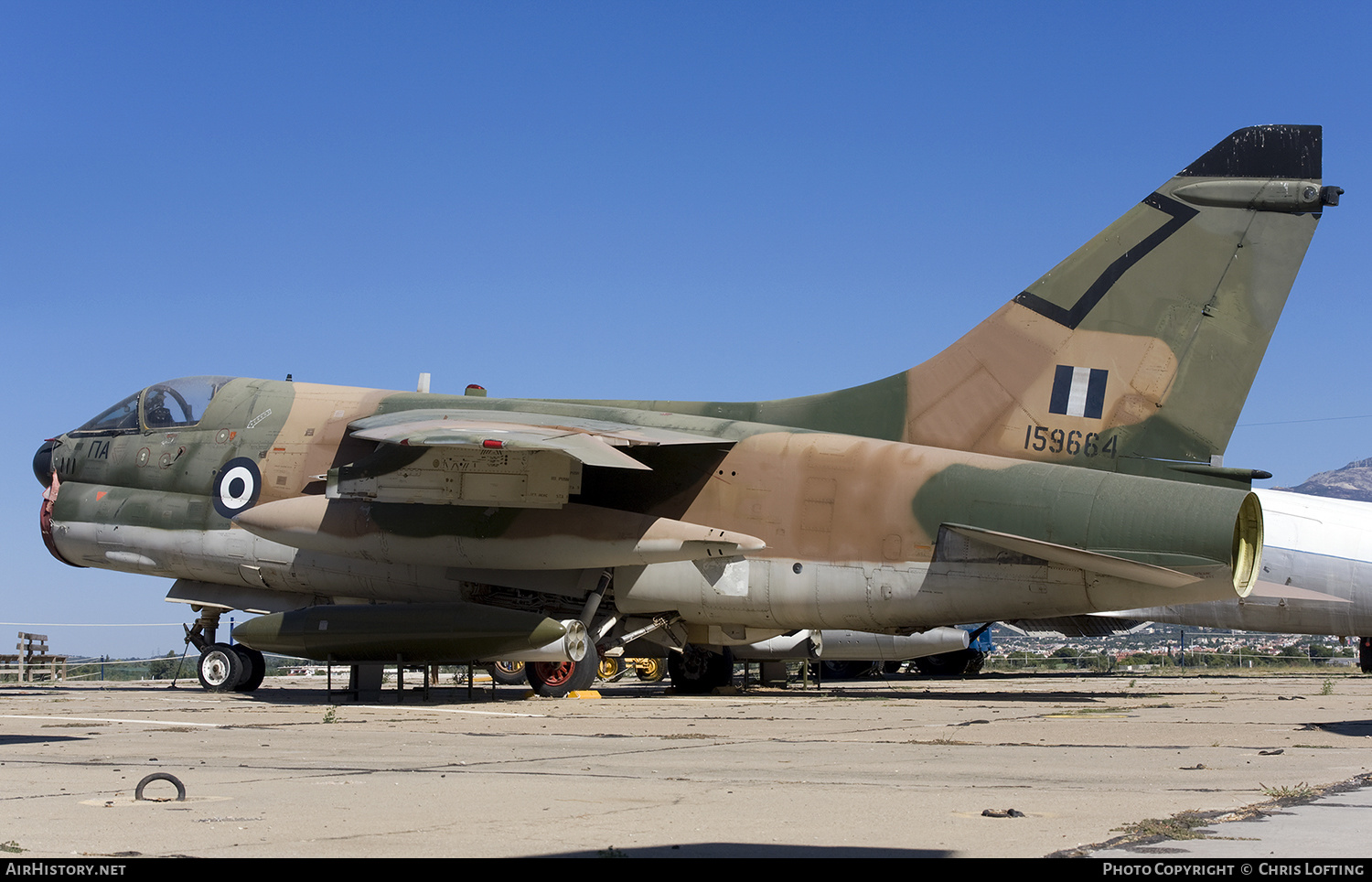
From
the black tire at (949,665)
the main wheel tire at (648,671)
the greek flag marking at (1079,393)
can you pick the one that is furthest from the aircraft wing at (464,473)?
the black tire at (949,665)

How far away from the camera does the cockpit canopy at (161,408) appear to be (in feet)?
63.1

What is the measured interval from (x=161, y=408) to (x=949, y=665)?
809 inches

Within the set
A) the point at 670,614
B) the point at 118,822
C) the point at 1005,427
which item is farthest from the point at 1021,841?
the point at 670,614

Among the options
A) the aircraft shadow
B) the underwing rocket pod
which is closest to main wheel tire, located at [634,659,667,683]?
the underwing rocket pod

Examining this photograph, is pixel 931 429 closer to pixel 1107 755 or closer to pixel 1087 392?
pixel 1087 392

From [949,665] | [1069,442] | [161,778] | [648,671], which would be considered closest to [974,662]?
[949,665]

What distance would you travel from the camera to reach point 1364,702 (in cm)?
1644

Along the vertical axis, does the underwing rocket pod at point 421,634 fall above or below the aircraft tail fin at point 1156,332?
below

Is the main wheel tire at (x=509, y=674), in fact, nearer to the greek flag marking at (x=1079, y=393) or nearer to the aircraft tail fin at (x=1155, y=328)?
the aircraft tail fin at (x=1155, y=328)

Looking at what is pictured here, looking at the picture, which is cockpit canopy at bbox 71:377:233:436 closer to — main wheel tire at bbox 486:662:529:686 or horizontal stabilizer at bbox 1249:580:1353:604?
main wheel tire at bbox 486:662:529:686

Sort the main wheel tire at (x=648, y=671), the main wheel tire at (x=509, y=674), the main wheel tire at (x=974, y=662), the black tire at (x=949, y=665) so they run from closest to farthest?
the main wheel tire at (x=509, y=674) < the main wheel tire at (x=648, y=671) < the black tire at (x=949, y=665) < the main wheel tire at (x=974, y=662)

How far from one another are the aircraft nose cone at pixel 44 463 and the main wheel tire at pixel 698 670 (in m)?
10.3

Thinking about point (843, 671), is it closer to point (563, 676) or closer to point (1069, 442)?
point (563, 676)

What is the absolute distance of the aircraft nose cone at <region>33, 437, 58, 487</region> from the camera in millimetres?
20047
